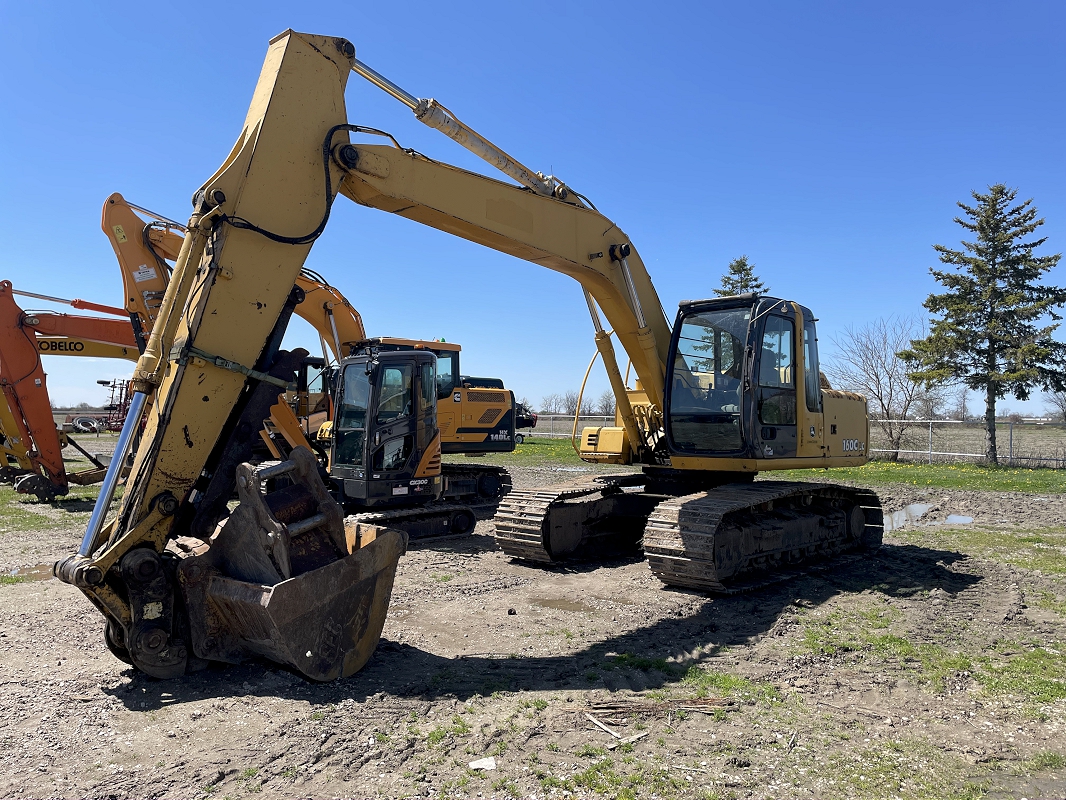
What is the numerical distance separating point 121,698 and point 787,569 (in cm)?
692

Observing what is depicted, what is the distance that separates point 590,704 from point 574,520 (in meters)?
4.41

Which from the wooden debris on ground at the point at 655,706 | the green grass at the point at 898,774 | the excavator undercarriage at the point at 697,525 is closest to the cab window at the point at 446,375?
the excavator undercarriage at the point at 697,525

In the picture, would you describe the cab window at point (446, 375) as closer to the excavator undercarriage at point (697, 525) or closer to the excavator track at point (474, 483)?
the excavator track at point (474, 483)

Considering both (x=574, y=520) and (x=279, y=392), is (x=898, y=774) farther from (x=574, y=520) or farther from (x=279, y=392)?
(x=574, y=520)

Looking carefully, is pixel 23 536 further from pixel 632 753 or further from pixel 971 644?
pixel 971 644

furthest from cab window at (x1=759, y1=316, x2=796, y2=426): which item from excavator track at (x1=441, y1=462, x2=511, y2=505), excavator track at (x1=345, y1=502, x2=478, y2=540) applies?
excavator track at (x1=441, y1=462, x2=511, y2=505)

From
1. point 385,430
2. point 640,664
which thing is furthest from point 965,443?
point 640,664

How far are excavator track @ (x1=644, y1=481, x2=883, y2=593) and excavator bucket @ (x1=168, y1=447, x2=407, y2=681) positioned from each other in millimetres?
3224

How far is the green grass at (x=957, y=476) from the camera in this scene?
59.3ft

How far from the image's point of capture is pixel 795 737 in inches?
165

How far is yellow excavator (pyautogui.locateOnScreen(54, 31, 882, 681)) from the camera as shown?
465 centimetres

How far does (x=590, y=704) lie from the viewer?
15.1ft

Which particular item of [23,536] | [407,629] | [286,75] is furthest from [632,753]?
[23,536]

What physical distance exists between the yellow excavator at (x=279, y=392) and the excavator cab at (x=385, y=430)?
342 centimetres
